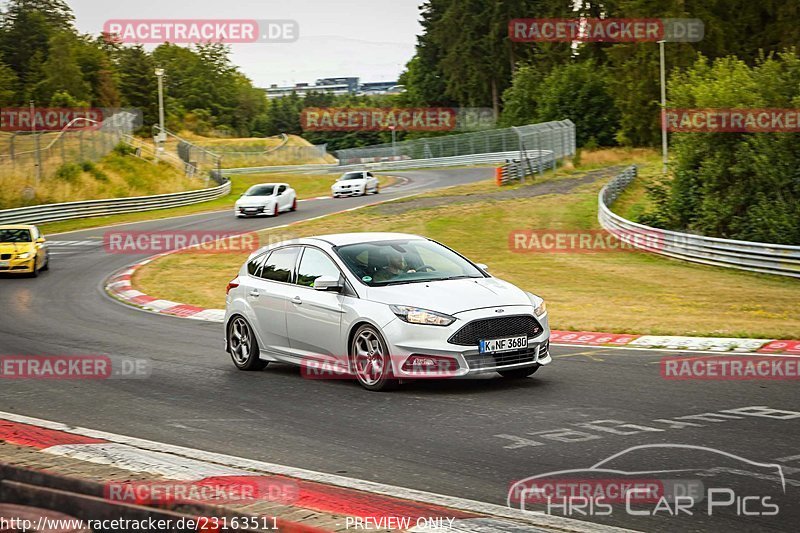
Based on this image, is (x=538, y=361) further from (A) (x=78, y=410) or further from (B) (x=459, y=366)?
(A) (x=78, y=410)

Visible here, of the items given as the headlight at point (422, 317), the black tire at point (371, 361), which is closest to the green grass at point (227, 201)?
the black tire at point (371, 361)

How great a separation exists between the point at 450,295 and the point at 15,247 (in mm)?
20342

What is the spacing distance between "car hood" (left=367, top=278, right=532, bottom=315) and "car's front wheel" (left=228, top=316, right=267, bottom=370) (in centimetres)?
220

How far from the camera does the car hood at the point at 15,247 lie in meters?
27.4

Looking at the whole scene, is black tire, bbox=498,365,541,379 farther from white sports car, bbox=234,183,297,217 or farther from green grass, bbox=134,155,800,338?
white sports car, bbox=234,183,297,217

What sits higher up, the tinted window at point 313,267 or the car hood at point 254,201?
the tinted window at point 313,267

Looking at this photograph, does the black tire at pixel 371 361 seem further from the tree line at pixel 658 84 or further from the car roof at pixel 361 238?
the tree line at pixel 658 84

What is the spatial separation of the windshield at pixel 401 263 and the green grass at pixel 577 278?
439 centimetres

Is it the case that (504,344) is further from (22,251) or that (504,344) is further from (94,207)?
(94,207)

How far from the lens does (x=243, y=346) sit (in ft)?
40.4

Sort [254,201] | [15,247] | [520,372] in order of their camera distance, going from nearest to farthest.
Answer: [520,372], [15,247], [254,201]

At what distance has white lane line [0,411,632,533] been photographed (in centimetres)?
575

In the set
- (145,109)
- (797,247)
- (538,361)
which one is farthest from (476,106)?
(538,361)

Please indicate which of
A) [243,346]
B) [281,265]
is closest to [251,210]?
[243,346]
